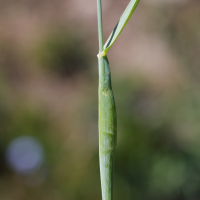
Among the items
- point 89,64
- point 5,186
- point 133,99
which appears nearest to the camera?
point 5,186

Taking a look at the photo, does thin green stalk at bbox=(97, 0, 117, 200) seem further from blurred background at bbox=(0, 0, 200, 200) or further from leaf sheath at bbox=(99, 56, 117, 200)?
blurred background at bbox=(0, 0, 200, 200)

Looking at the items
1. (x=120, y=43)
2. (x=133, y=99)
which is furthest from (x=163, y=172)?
(x=120, y=43)

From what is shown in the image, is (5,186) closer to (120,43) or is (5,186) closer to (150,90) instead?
(150,90)

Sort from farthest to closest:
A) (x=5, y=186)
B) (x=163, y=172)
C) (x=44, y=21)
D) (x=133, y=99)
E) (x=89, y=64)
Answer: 1. (x=44, y=21)
2. (x=89, y=64)
3. (x=133, y=99)
4. (x=5, y=186)
5. (x=163, y=172)

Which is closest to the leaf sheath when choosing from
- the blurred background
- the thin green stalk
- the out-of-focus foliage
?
the thin green stalk

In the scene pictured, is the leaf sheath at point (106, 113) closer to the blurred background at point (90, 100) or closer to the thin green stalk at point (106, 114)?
the thin green stalk at point (106, 114)

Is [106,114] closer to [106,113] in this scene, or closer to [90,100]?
[106,113]

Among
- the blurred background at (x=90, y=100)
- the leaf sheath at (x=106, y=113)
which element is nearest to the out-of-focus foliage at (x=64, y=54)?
the blurred background at (x=90, y=100)

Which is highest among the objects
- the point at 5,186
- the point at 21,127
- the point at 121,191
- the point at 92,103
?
the point at 92,103
